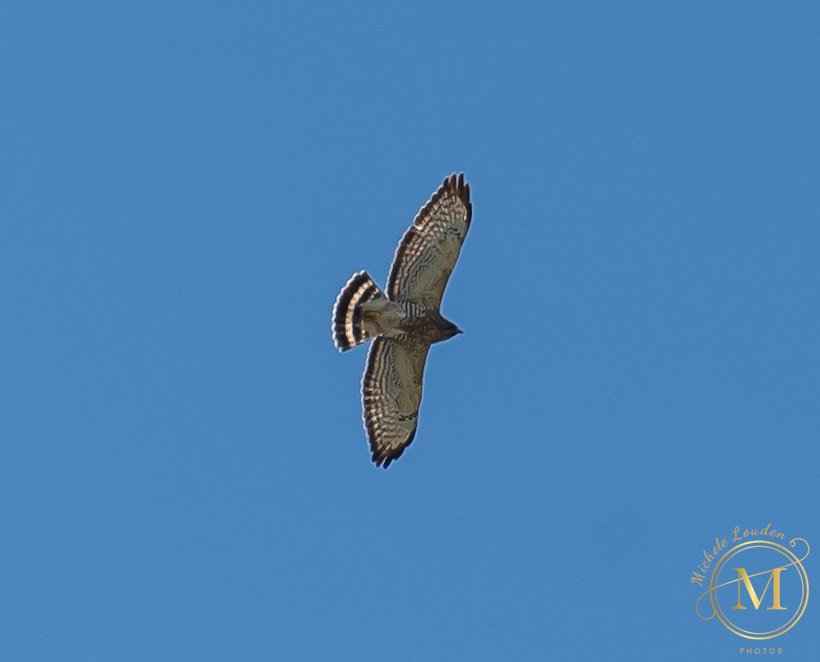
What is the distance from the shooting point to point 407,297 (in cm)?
1788

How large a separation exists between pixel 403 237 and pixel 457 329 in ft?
4.32

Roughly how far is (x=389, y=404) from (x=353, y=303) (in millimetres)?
1673

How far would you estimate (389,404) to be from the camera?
61.5 feet

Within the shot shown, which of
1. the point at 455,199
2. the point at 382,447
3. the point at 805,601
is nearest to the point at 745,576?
the point at 805,601

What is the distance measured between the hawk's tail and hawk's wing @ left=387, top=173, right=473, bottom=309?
25 cm

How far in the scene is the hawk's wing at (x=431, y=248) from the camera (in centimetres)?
1772

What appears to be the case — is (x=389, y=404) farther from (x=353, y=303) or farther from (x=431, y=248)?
(x=431, y=248)

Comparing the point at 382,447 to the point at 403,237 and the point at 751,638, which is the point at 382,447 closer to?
the point at 403,237

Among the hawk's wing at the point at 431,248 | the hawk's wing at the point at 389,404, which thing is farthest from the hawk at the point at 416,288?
the hawk's wing at the point at 389,404

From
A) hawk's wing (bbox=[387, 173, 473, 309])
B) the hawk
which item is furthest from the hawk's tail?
hawk's wing (bbox=[387, 173, 473, 309])

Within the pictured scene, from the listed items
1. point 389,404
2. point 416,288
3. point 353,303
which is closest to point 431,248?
point 416,288

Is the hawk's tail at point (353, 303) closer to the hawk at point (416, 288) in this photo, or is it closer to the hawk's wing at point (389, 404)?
the hawk at point (416, 288)

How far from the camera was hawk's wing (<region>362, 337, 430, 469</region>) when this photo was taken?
18.5m

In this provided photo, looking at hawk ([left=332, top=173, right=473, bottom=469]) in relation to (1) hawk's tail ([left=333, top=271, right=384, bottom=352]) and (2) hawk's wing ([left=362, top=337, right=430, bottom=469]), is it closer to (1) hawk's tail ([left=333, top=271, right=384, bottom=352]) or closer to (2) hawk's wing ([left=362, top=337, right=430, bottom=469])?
(1) hawk's tail ([left=333, top=271, right=384, bottom=352])
